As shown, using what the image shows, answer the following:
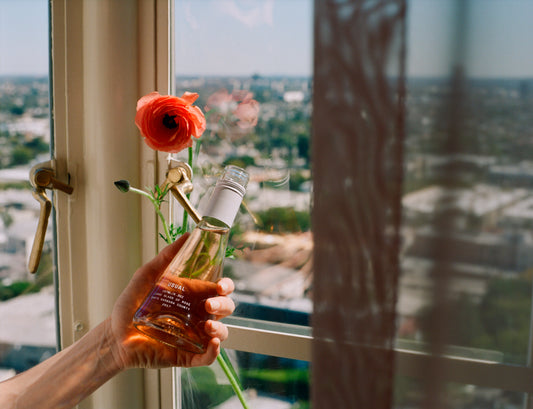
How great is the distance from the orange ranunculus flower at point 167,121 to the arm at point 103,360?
155 millimetres

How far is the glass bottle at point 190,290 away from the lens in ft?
1.97

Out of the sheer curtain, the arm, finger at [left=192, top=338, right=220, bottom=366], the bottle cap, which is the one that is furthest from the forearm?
the sheer curtain

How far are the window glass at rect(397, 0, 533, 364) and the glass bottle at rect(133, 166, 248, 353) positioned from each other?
32 cm

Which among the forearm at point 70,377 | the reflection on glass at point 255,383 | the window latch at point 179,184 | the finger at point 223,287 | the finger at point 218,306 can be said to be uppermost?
the window latch at point 179,184

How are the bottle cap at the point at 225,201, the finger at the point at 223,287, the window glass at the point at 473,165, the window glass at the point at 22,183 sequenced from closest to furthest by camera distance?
the window glass at the point at 473,165 < the bottle cap at the point at 225,201 < the finger at the point at 223,287 < the window glass at the point at 22,183

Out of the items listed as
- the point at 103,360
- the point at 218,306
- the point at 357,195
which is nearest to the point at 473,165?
the point at 357,195

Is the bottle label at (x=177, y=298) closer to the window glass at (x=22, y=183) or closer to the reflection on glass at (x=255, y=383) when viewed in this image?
the reflection on glass at (x=255, y=383)

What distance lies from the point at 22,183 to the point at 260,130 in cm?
50

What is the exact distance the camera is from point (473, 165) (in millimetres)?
276

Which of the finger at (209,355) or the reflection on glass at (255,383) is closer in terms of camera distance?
the finger at (209,355)

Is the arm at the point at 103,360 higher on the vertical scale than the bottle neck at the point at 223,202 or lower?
lower

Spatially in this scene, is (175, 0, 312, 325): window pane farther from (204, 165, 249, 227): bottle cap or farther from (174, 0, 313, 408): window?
(204, 165, 249, 227): bottle cap

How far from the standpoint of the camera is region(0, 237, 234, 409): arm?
754 mm

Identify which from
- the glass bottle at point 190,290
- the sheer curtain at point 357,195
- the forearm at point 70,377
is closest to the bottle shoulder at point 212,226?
the glass bottle at point 190,290
